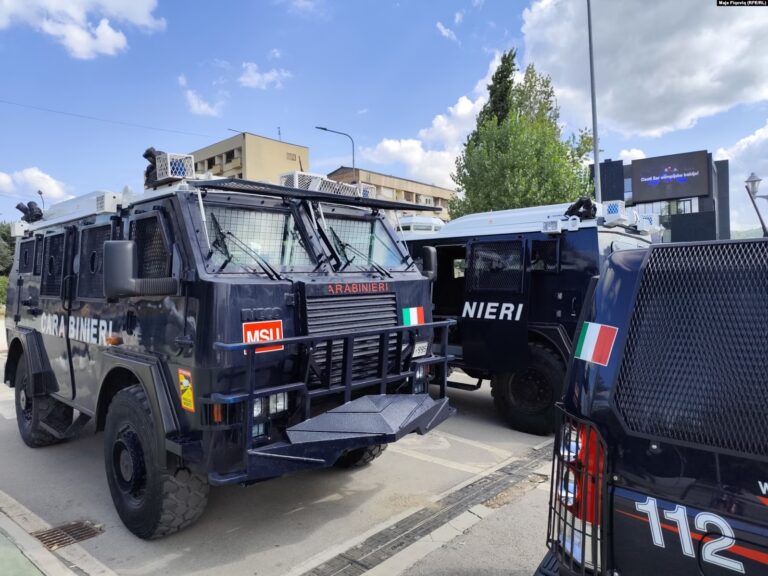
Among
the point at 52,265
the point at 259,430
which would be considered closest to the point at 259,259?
the point at 259,430

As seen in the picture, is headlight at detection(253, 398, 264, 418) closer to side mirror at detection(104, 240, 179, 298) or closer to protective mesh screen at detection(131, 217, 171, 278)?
side mirror at detection(104, 240, 179, 298)

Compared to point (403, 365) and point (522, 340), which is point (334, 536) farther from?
point (522, 340)

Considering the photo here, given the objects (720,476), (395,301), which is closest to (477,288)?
(395,301)

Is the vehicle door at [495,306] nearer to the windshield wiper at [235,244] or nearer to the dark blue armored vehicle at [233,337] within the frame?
the dark blue armored vehicle at [233,337]

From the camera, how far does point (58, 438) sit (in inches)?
222

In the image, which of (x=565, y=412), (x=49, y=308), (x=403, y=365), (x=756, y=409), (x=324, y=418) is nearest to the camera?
(x=756, y=409)

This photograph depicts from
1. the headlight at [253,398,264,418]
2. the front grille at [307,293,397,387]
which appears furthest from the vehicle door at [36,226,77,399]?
the front grille at [307,293,397,387]

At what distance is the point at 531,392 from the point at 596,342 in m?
4.63

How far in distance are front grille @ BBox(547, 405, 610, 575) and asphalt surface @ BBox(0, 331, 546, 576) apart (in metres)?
1.61

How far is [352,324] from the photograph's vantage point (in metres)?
3.81

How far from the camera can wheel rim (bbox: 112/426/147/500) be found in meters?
3.65

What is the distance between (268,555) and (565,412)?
2.51m

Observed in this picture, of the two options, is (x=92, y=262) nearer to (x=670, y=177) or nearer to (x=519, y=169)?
(x=519, y=169)

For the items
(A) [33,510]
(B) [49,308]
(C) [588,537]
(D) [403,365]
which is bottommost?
(A) [33,510]
